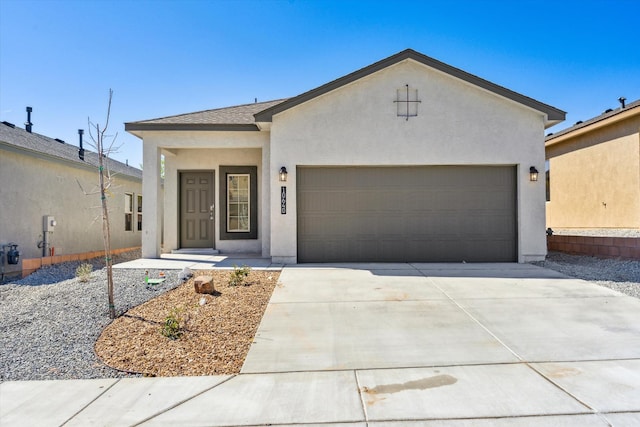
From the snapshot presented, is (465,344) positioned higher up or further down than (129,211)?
further down

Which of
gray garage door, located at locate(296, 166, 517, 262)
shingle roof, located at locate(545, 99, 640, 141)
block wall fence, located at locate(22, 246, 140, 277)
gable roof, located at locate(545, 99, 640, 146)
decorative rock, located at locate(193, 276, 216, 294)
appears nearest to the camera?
decorative rock, located at locate(193, 276, 216, 294)

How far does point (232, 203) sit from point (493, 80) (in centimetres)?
780

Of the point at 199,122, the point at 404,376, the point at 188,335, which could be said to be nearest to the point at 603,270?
the point at 404,376

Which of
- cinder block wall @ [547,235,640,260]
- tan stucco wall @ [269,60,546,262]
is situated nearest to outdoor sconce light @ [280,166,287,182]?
tan stucco wall @ [269,60,546,262]

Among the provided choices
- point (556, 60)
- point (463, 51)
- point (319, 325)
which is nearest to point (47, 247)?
point (319, 325)

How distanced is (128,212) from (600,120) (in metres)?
16.4

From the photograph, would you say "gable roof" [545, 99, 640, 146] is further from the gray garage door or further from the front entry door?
the front entry door

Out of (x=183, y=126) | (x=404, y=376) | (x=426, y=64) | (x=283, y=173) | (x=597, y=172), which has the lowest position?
(x=404, y=376)

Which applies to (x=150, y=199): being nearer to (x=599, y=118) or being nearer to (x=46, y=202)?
(x=46, y=202)

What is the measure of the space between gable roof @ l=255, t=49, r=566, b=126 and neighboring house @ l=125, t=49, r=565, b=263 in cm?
2

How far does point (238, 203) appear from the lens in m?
11.3

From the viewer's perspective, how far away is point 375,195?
9211mm

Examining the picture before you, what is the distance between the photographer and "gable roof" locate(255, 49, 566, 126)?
8.74 metres

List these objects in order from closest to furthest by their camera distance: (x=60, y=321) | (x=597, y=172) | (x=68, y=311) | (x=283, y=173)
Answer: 1. (x=60, y=321)
2. (x=68, y=311)
3. (x=283, y=173)
4. (x=597, y=172)
